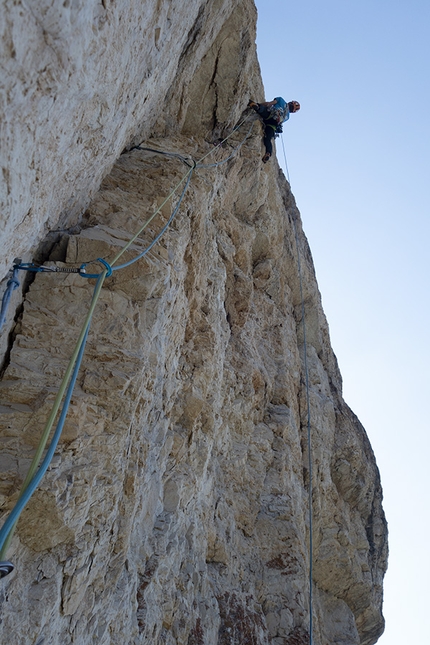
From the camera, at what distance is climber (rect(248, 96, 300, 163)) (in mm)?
8680

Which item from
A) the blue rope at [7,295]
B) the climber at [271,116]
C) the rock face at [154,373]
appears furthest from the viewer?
the climber at [271,116]

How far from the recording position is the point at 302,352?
1028 centimetres

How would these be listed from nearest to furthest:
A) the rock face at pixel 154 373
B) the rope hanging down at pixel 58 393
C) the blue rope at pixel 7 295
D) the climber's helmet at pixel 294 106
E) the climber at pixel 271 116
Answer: the rope hanging down at pixel 58 393 → the rock face at pixel 154 373 → the blue rope at pixel 7 295 → the climber at pixel 271 116 → the climber's helmet at pixel 294 106

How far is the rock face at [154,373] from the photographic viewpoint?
2807 millimetres

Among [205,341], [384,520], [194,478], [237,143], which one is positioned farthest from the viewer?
[384,520]

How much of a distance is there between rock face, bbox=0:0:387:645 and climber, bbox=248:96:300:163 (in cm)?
49

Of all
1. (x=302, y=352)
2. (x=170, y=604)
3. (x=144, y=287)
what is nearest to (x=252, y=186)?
(x=302, y=352)

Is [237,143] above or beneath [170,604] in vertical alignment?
above

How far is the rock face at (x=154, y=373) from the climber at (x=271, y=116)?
493 millimetres

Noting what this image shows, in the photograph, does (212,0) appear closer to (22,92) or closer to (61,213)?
(61,213)

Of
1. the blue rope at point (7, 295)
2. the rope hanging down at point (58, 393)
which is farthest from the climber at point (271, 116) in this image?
the blue rope at point (7, 295)

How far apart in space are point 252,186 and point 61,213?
5132mm

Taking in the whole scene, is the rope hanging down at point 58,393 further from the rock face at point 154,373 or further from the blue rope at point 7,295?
the rock face at point 154,373

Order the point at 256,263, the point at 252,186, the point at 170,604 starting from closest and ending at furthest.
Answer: the point at 170,604 < the point at 252,186 < the point at 256,263
